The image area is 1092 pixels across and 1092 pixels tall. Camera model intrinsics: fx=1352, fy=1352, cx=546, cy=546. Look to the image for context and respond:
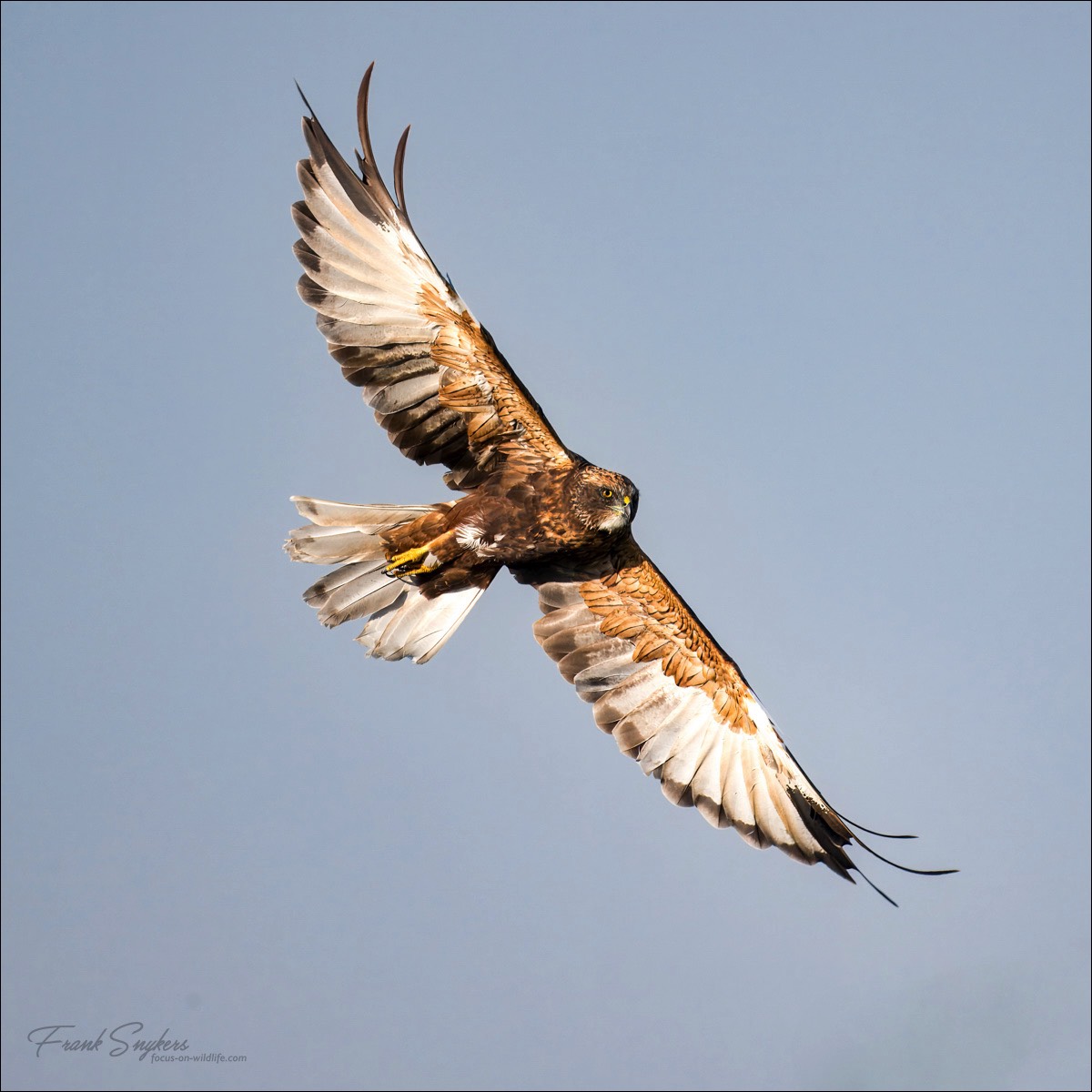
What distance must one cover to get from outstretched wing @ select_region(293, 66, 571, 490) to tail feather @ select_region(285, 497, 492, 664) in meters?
0.69

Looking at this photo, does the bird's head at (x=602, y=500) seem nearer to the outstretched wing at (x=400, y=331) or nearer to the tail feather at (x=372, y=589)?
the outstretched wing at (x=400, y=331)

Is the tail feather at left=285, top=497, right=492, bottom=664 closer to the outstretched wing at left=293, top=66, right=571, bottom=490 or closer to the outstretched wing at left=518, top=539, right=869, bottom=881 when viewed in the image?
the outstretched wing at left=293, top=66, right=571, bottom=490

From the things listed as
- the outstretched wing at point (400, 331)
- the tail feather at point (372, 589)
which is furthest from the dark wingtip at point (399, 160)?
the tail feather at point (372, 589)

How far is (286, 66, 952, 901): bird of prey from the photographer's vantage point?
10289 mm

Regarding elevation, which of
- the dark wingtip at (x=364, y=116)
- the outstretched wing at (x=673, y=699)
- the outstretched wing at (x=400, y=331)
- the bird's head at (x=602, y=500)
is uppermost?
the dark wingtip at (x=364, y=116)

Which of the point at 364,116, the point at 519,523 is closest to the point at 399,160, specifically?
the point at 364,116

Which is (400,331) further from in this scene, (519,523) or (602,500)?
(602,500)

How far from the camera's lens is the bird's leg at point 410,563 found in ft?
36.0

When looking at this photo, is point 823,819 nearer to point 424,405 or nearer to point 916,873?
point 916,873

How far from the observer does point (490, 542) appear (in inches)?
424

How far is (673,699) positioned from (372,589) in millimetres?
2895

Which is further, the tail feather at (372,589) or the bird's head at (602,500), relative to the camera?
the tail feather at (372,589)

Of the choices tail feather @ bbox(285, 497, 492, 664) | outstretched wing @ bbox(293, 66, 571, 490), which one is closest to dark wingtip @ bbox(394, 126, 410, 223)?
outstretched wing @ bbox(293, 66, 571, 490)

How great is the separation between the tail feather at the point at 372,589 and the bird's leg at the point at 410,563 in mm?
108
